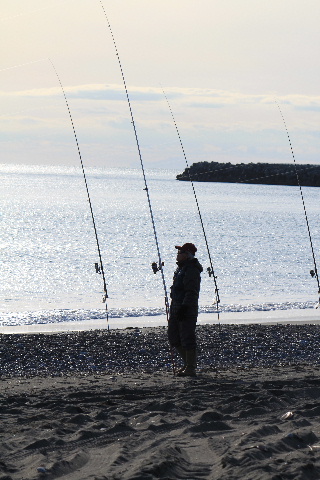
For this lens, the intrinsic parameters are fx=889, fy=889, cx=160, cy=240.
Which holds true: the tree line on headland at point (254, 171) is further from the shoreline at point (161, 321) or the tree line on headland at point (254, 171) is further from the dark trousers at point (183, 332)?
the dark trousers at point (183, 332)

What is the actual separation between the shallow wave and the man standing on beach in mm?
8613

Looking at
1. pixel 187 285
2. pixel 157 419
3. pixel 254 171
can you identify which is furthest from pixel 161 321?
pixel 254 171

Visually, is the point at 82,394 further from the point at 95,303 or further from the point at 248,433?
the point at 95,303

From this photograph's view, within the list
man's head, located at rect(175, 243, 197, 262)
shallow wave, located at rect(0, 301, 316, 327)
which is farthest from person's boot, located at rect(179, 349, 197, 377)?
shallow wave, located at rect(0, 301, 316, 327)

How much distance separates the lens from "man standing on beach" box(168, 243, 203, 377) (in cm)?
905

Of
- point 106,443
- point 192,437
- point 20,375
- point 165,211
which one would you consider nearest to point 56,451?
point 106,443

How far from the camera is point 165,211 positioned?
75.0 m

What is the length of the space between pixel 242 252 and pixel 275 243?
6.08 meters

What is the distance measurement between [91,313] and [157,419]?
41.7 feet

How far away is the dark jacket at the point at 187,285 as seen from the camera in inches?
356

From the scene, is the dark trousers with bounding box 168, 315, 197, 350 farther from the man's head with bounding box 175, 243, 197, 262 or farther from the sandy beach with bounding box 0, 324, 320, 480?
the man's head with bounding box 175, 243, 197, 262

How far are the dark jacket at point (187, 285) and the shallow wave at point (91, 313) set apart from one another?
866 centimetres

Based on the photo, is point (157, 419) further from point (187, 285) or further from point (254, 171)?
point (254, 171)

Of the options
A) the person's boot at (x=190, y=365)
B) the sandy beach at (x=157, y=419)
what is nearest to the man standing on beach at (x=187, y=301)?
the person's boot at (x=190, y=365)
